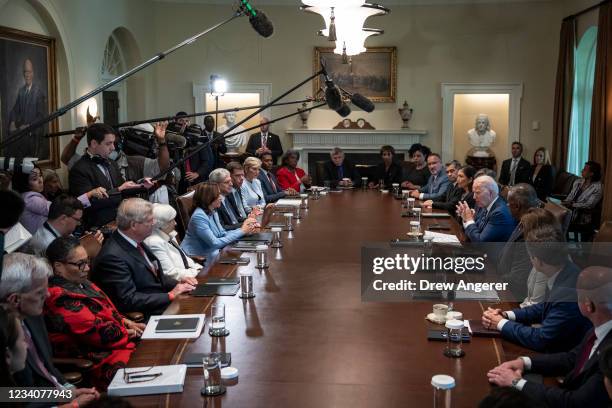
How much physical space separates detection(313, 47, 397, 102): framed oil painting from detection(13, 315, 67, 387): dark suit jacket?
31.5ft

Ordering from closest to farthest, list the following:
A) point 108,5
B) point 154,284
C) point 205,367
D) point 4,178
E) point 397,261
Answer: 1. point 205,367
2. point 154,284
3. point 397,261
4. point 4,178
5. point 108,5

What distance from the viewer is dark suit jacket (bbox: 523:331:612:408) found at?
2.25m

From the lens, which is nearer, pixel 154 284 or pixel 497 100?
pixel 154 284

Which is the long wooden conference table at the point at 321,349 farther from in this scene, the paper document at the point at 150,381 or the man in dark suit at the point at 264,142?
the man in dark suit at the point at 264,142

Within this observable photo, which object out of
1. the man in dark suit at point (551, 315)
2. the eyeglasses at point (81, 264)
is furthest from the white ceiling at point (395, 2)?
the eyeglasses at point (81, 264)

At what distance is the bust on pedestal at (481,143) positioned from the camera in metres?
11.8

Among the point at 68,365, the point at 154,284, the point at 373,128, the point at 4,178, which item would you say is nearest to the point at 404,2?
the point at 373,128

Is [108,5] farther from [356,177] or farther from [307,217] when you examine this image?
[307,217]

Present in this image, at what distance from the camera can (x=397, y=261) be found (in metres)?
4.23

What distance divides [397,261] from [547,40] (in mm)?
8745

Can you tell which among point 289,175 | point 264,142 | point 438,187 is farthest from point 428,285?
point 264,142

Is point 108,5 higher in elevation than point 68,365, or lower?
higher

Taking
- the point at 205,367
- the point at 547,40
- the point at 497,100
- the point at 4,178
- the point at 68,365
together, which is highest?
the point at 547,40

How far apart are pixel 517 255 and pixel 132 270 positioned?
2.31m
